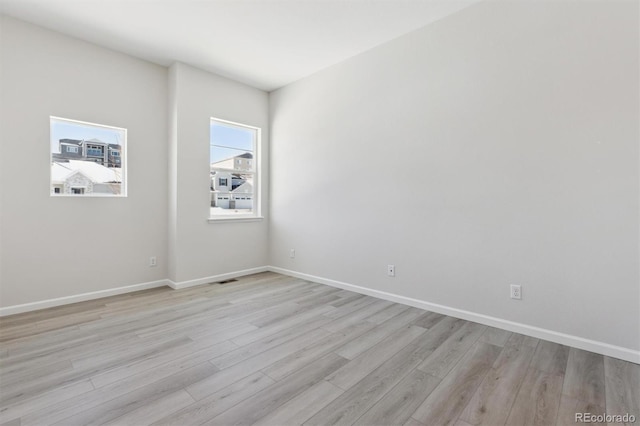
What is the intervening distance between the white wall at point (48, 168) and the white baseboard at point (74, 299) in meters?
0.05

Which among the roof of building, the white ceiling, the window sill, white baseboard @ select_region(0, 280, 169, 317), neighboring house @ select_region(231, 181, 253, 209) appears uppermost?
the white ceiling

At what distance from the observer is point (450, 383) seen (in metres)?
1.80

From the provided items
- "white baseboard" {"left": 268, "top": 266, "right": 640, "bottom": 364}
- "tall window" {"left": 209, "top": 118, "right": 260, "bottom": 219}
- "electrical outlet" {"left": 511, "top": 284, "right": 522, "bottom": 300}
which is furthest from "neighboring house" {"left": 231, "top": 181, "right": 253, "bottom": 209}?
"electrical outlet" {"left": 511, "top": 284, "right": 522, "bottom": 300}

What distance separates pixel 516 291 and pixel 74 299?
14.4ft

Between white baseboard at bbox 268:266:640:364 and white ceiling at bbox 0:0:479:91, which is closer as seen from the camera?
white baseboard at bbox 268:266:640:364

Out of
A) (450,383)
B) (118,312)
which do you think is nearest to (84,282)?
(118,312)

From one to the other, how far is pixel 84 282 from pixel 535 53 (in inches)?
192

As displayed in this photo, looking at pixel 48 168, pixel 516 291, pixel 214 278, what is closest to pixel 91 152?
pixel 48 168

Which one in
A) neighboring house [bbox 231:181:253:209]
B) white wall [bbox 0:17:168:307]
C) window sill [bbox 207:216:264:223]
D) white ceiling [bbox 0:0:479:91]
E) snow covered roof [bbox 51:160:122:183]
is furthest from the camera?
neighboring house [bbox 231:181:253:209]

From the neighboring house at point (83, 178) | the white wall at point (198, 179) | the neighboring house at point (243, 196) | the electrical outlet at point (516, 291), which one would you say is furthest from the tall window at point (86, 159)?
the electrical outlet at point (516, 291)

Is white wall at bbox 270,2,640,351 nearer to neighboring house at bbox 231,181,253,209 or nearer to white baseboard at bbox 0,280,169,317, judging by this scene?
neighboring house at bbox 231,181,253,209

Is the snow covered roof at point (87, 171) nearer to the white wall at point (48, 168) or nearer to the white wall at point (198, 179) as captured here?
the white wall at point (48, 168)

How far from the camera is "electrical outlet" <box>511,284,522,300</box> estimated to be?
250 cm

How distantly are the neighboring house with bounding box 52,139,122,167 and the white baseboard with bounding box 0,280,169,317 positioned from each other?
1.47 metres
